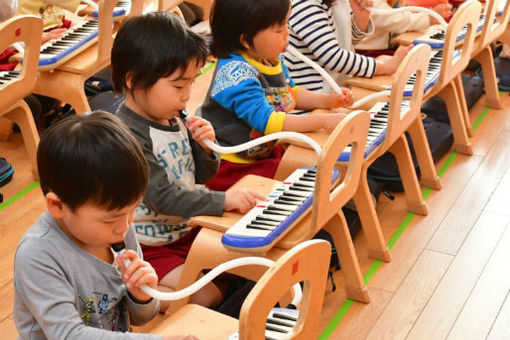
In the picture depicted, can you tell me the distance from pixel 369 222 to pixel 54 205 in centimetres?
146

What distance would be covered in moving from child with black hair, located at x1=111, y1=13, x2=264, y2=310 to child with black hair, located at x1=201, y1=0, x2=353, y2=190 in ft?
0.90

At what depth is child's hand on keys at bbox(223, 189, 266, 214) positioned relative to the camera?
2.07 m

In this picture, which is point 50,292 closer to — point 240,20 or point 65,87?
point 240,20

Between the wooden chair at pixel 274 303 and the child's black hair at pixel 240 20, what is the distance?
987mm

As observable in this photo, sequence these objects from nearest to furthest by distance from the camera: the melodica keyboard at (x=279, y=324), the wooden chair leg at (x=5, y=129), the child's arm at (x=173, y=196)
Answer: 1. the melodica keyboard at (x=279, y=324)
2. the child's arm at (x=173, y=196)
3. the wooden chair leg at (x=5, y=129)

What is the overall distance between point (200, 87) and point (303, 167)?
1.56 metres

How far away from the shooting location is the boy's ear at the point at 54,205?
1364mm

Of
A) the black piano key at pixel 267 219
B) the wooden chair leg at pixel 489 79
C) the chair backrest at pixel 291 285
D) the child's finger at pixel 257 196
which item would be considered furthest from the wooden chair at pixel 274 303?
the wooden chair leg at pixel 489 79

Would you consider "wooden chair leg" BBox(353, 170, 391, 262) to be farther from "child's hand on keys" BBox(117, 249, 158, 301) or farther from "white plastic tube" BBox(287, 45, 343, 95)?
"child's hand on keys" BBox(117, 249, 158, 301)

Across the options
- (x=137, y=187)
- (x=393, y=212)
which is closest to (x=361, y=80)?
(x=393, y=212)

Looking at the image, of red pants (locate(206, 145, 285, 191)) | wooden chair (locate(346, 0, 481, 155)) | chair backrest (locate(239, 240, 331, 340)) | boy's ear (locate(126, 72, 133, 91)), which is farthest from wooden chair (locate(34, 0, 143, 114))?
chair backrest (locate(239, 240, 331, 340))

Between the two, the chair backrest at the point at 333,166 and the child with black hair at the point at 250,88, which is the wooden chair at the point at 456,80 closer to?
the child with black hair at the point at 250,88

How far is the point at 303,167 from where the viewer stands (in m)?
2.39

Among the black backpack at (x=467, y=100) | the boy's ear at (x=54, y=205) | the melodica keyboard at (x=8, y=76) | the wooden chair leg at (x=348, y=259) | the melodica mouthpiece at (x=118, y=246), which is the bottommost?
the black backpack at (x=467, y=100)
